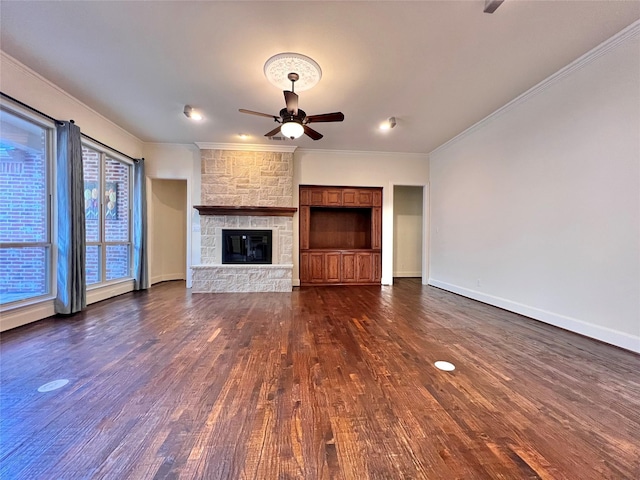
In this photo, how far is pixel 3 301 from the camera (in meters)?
3.00

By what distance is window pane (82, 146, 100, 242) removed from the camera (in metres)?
4.29

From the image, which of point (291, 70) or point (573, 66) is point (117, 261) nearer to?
point (291, 70)

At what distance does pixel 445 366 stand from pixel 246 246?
4.47 metres

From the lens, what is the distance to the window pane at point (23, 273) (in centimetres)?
306

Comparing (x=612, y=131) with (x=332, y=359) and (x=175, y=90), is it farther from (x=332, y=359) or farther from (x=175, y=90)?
(x=175, y=90)

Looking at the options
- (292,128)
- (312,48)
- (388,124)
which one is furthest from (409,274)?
(312,48)

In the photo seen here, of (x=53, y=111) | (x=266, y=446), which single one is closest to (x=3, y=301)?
(x=53, y=111)

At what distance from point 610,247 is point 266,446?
145 inches

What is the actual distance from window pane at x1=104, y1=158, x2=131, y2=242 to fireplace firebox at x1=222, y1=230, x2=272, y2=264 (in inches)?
75.2

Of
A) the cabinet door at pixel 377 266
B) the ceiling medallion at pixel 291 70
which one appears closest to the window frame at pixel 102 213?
the ceiling medallion at pixel 291 70

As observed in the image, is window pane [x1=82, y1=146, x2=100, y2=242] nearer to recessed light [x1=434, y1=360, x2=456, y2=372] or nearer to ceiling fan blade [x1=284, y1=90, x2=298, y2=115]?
ceiling fan blade [x1=284, y1=90, x2=298, y2=115]

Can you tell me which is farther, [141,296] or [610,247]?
[141,296]

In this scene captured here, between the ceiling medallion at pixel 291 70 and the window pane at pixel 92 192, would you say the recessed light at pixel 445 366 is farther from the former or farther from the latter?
the window pane at pixel 92 192

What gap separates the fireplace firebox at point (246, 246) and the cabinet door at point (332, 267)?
1.39 meters
